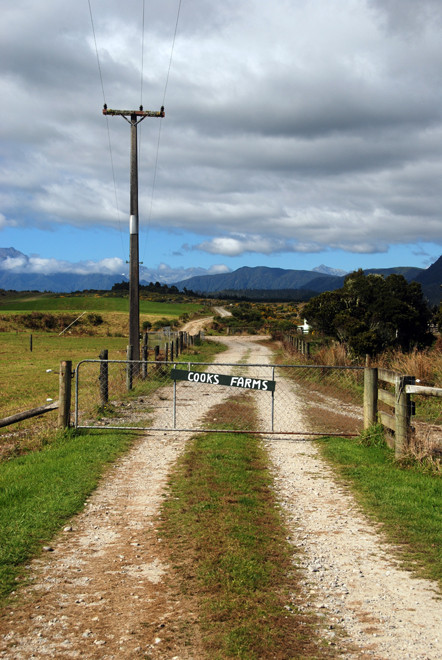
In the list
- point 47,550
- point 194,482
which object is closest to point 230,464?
point 194,482

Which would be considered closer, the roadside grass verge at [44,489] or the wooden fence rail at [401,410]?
the roadside grass verge at [44,489]

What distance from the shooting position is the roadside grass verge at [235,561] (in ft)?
13.1

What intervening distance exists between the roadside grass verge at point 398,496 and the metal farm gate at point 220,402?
1.53 meters

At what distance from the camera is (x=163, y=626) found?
4.14m

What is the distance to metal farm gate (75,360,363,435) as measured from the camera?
12.3m

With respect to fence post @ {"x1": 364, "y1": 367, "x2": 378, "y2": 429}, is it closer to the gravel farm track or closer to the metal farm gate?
the metal farm gate

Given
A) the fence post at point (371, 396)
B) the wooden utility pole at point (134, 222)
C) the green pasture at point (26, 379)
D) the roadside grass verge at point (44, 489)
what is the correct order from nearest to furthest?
the roadside grass verge at point (44, 489) → the fence post at point (371, 396) → the green pasture at point (26, 379) → the wooden utility pole at point (134, 222)

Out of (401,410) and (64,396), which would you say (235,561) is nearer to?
(401,410)

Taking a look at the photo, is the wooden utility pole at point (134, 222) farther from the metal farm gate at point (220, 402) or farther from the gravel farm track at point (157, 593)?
the gravel farm track at point (157, 593)

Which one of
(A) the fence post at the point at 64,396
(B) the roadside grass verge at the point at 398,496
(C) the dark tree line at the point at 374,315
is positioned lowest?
(B) the roadside grass verge at the point at 398,496

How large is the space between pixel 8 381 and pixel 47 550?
1990 centimetres

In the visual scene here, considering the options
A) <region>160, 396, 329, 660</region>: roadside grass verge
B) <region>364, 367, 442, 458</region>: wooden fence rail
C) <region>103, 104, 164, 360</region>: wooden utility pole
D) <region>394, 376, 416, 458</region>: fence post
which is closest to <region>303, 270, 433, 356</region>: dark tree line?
<region>103, 104, 164, 360</region>: wooden utility pole

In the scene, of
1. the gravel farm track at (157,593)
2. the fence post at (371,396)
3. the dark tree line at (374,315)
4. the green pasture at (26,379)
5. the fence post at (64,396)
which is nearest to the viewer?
the gravel farm track at (157,593)

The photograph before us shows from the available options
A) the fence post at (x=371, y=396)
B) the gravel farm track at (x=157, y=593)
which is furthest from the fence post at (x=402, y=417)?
the gravel farm track at (x=157, y=593)
